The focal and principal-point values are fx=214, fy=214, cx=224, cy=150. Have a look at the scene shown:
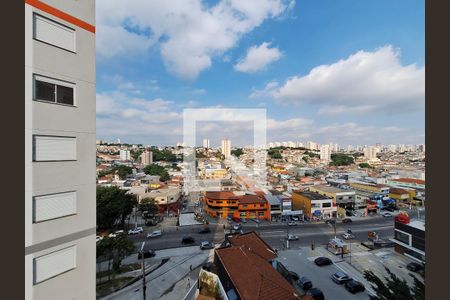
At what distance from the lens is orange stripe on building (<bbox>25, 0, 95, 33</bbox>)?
8.07 ft

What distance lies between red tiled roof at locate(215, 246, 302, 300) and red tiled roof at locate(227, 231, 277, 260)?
86 cm

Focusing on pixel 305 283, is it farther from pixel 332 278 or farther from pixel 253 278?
pixel 253 278

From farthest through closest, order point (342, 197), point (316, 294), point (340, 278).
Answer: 1. point (342, 197)
2. point (340, 278)
3. point (316, 294)

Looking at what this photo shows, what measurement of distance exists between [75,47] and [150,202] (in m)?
14.4

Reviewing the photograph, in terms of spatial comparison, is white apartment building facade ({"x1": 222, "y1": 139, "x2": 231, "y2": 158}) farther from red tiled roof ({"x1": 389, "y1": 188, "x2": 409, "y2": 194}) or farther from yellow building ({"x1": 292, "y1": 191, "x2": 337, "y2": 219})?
red tiled roof ({"x1": 389, "y1": 188, "x2": 409, "y2": 194})

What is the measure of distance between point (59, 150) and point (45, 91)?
72cm

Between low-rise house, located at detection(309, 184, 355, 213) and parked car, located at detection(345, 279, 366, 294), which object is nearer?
parked car, located at detection(345, 279, 366, 294)

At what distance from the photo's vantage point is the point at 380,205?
61.0 ft

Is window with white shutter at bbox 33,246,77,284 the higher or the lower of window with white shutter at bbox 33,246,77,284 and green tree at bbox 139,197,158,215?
the higher

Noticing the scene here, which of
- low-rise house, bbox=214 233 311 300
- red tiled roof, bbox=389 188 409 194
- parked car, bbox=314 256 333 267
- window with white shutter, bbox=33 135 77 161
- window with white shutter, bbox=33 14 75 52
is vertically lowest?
parked car, bbox=314 256 333 267

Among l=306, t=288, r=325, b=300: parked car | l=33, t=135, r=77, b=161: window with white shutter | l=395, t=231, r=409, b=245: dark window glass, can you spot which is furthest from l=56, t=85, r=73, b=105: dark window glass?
l=395, t=231, r=409, b=245: dark window glass

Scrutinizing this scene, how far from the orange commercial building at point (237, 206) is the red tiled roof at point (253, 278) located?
9412 millimetres

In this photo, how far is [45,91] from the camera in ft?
8.40

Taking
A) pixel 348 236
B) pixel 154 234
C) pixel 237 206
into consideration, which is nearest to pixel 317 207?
pixel 348 236
